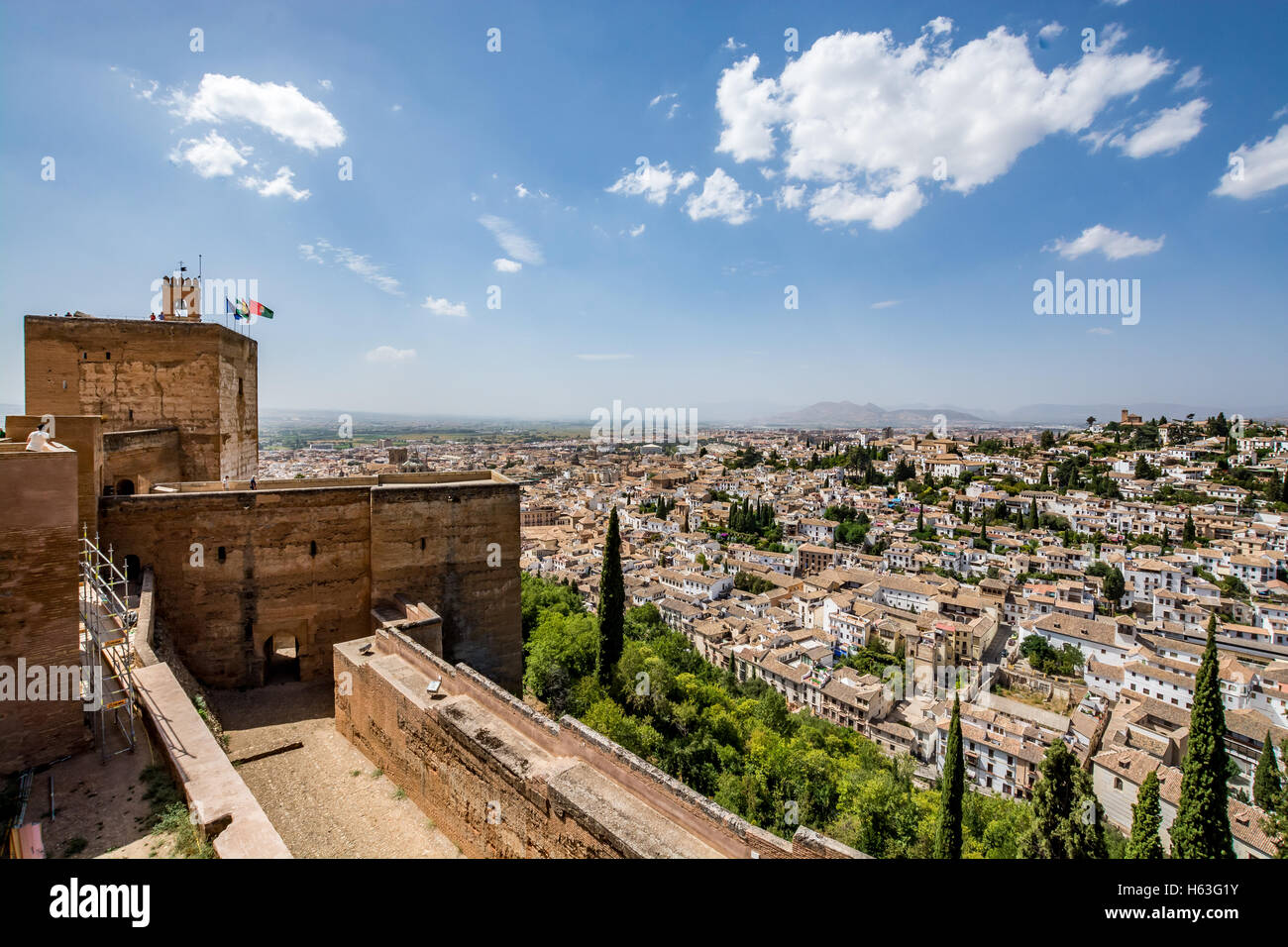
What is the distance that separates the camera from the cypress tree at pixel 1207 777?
1468 cm

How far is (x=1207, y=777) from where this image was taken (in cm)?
1476

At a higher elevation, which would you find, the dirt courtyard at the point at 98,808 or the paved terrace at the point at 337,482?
the paved terrace at the point at 337,482

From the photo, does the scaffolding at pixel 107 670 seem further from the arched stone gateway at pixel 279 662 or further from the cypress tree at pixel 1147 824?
the cypress tree at pixel 1147 824

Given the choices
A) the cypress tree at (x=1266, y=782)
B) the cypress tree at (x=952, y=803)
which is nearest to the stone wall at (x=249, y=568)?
the cypress tree at (x=952, y=803)

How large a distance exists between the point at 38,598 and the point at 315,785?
363 cm

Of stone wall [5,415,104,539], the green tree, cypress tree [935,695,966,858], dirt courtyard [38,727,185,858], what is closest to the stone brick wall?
stone wall [5,415,104,539]

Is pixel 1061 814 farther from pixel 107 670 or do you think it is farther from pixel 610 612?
pixel 107 670

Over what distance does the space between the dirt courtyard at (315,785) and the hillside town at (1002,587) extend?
623 centimetres

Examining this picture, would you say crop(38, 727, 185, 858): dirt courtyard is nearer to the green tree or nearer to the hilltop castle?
the hilltop castle

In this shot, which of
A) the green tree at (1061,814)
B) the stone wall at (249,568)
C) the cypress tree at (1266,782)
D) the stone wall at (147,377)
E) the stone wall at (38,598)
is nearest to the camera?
the stone wall at (38,598)

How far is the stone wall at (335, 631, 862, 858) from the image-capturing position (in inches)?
186

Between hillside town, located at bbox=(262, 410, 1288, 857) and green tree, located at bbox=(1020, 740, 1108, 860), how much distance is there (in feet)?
20.4

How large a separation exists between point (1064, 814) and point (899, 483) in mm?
78294

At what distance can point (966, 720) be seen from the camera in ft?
118
